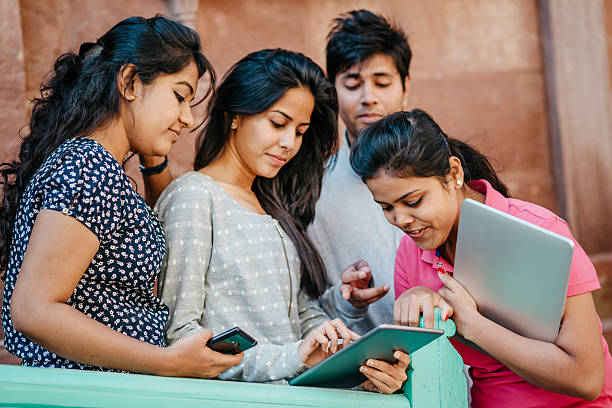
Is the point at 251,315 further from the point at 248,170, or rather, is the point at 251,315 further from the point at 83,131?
the point at 83,131

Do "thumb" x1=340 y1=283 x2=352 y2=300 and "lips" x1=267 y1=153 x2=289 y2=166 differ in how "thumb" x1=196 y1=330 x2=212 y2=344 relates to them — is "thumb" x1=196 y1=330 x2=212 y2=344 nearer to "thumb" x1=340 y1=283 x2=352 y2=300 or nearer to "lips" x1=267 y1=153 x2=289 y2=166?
"thumb" x1=340 y1=283 x2=352 y2=300

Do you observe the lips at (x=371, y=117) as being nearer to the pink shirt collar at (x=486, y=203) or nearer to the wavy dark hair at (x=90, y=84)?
the pink shirt collar at (x=486, y=203)

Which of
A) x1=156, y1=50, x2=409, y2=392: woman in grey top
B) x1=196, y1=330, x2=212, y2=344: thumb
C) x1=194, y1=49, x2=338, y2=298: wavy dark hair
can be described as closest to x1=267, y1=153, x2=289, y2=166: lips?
x1=156, y1=50, x2=409, y2=392: woman in grey top

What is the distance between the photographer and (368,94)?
2945mm

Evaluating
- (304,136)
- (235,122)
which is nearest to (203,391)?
(235,122)

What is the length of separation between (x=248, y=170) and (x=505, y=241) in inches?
40.9

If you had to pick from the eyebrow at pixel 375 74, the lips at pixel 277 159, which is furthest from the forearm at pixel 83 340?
the eyebrow at pixel 375 74

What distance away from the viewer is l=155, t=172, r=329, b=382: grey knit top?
2.02 metres

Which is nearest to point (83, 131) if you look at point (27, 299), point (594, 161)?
point (27, 299)

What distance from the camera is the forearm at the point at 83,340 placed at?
5.09 feet

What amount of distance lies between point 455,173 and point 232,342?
0.84 m

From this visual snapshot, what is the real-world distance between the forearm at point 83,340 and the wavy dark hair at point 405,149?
82 cm

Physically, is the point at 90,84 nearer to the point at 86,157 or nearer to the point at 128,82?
the point at 128,82

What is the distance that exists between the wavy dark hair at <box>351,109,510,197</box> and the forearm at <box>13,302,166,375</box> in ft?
2.70
